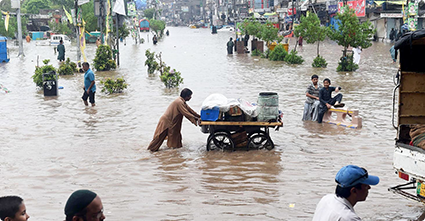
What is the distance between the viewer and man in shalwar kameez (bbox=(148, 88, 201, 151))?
9.89m

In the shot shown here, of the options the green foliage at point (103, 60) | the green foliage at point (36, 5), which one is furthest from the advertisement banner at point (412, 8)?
the green foliage at point (36, 5)

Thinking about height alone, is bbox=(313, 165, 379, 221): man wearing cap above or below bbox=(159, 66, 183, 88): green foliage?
above

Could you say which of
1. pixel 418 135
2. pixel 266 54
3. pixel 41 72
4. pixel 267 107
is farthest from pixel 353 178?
pixel 266 54

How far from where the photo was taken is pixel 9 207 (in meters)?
3.36

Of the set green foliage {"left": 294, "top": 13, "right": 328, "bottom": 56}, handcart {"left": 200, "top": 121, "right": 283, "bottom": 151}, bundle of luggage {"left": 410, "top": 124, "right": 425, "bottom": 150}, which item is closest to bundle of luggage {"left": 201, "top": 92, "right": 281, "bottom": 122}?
handcart {"left": 200, "top": 121, "right": 283, "bottom": 151}

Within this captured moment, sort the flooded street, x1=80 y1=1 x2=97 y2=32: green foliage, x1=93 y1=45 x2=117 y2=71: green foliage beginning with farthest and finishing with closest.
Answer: x1=80 y1=1 x2=97 y2=32: green foliage < x1=93 y1=45 x2=117 y2=71: green foliage < the flooded street

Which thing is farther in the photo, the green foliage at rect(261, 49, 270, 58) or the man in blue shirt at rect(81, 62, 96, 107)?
the green foliage at rect(261, 49, 270, 58)

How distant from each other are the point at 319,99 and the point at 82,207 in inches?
392

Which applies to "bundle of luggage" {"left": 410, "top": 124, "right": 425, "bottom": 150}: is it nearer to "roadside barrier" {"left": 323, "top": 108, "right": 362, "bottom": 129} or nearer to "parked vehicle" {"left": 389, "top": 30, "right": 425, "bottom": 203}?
"parked vehicle" {"left": 389, "top": 30, "right": 425, "bottom": 203}

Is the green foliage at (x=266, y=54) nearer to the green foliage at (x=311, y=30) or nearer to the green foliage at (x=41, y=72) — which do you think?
the green foliage at (x=311, y=30)

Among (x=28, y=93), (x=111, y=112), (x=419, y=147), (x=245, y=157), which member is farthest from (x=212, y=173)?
(x=28, y=93)

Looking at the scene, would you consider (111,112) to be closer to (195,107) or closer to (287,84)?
(195,107)

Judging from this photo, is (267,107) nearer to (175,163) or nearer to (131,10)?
(175,163)

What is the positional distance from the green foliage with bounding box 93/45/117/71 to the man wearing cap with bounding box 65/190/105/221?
2404 centimetres
